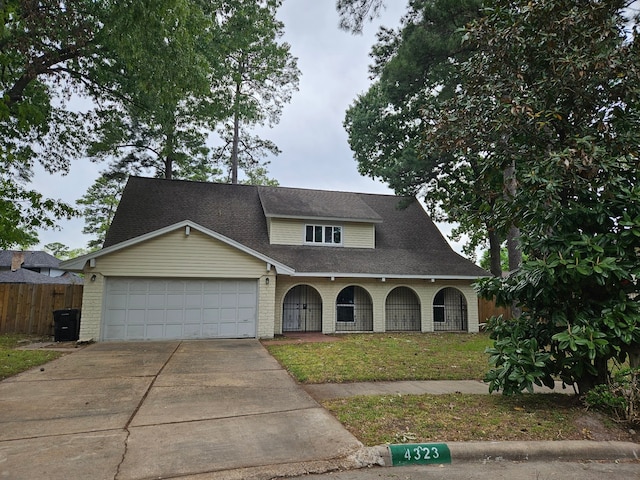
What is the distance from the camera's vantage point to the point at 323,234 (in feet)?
55.8

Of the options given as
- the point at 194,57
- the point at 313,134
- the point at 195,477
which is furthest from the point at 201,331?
the point at 313,134

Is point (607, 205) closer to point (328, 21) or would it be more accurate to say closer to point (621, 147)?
point (621, 147)

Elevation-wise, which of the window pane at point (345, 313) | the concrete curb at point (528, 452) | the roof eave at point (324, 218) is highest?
the roof eave at point (324, 218)

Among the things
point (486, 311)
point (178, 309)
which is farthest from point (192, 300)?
point (486, 311)

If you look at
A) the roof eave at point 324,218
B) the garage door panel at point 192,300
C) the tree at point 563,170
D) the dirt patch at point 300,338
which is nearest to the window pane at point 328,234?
the roof eave at point 324,218

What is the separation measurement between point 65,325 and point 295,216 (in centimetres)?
907

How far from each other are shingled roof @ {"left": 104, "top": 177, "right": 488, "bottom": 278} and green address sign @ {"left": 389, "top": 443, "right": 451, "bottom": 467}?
407 inches

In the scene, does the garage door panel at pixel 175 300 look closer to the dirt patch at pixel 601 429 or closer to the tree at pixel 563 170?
the tree at pixel 563 170

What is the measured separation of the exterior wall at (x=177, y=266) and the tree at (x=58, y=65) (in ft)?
7.51

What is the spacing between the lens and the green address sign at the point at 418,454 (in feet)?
12.4

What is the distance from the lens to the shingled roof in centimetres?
1522

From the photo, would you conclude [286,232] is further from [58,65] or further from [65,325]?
[58,65]

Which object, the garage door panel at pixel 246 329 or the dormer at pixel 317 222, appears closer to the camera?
the garage door panel at pixel 246 329

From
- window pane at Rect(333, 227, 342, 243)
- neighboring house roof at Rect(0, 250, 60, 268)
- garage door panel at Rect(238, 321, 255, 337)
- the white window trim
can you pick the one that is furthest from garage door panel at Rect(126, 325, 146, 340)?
neighboring house roof at Rect(0, 250, 60, 268)
